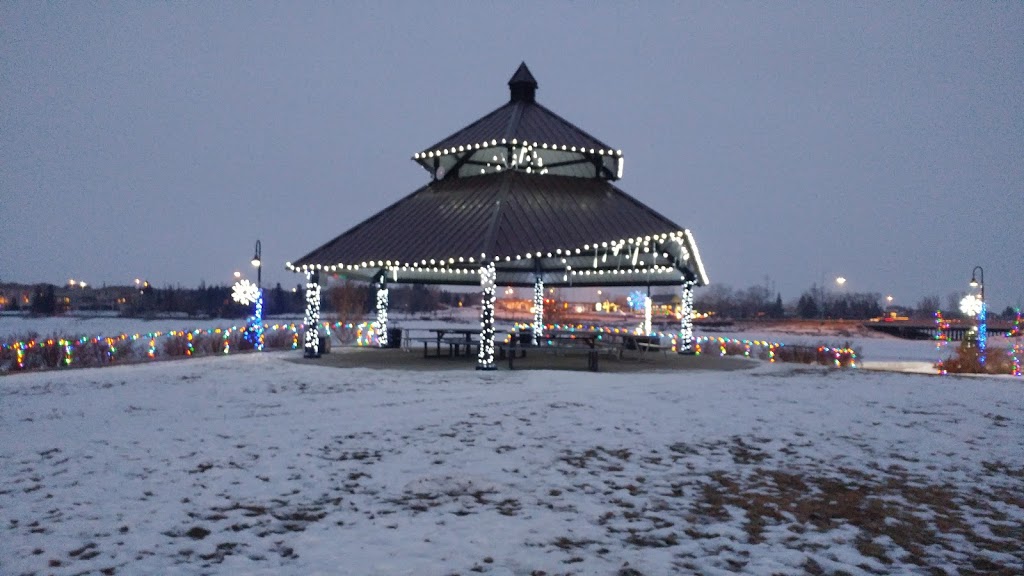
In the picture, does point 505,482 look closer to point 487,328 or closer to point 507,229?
point 487,328

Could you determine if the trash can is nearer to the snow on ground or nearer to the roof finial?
the roof finial

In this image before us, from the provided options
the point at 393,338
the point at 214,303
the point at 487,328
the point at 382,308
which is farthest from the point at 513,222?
the point at 214,303

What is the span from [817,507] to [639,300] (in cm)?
2978

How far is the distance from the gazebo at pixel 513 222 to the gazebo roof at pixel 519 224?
0.04 m

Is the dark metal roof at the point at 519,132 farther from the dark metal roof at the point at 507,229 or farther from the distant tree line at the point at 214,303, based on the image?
the distant tree line at the point at 214,303

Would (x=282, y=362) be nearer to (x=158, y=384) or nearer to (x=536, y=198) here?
(x=158, y=384)

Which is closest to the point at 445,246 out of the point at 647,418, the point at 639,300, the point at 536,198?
the point at 536,198

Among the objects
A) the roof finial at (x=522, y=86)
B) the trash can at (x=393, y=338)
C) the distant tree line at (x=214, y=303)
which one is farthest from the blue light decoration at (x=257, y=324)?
the distant tree line at (x=214, y=303)

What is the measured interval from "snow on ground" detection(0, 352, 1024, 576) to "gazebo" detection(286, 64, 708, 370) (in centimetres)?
503

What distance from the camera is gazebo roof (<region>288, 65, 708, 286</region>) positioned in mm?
16281

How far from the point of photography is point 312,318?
62.1 ft

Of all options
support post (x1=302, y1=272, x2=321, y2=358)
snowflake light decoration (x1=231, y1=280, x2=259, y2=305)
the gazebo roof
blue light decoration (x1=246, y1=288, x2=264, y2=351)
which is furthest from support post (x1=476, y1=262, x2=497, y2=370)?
snowflake light decoration (x1=231, y1=280, x2=259, y2=305)

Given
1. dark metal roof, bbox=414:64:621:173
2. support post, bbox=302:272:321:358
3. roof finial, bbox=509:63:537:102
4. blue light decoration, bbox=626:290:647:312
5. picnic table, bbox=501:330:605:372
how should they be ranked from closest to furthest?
picnic table, bbox=501:330:605:372
support post, bbox=302:272:321:358
dark metal roof, bbox=414:64:621:173
roof finial, bbox=509:63:537:102
blue light decoration, bbox=626:290:647:312

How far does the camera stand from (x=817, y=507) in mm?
5719
